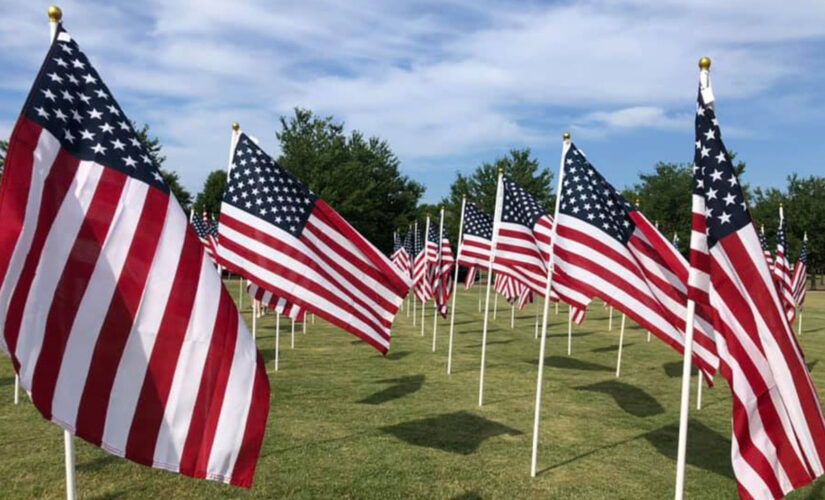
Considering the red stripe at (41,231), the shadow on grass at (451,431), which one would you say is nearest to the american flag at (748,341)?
the red stripe at (41,231)

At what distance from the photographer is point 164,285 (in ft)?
15.3

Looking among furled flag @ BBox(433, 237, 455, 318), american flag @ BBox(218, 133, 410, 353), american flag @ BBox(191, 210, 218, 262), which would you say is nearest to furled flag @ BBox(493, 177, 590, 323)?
american flag @ BBox(218, 133, 410, 353)

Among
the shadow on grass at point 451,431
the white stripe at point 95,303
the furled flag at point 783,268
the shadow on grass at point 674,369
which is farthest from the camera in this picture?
the furled flag at point 783,268

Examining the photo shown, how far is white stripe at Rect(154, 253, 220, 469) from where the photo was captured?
179 inches

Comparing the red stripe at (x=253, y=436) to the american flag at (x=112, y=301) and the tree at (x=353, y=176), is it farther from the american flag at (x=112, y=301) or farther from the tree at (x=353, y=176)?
the tree at (x=353, y=176)

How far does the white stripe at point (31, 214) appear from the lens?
4.03m

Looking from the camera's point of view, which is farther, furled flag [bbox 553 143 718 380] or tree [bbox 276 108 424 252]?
tree [bbox 276 108 424 252]

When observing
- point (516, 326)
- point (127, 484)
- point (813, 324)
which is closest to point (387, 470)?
point (127, 484)

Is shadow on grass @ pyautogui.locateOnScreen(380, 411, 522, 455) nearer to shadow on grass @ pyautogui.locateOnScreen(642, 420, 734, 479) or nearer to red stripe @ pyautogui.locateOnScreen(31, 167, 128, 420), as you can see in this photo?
shadow on grass @ pyautogui.locateOnScreen(642, 420, 734, 479)

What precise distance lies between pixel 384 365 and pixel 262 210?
9.62m

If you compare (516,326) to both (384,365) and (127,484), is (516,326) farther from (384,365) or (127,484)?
(127,484)

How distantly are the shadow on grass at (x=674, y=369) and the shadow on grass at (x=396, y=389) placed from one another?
22.0 ft

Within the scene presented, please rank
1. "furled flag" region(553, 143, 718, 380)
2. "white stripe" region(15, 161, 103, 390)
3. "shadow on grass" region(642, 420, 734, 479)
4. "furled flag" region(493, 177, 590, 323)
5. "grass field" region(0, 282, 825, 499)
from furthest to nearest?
"furled flag" region(493, 177, 590, 323), "shadow on grass" region(642, 420, 734, 479), "grass field" region(0, 282, 825, 499), "furled flag" region(553, 143, 718, 380), "white stripe" region(15, 161, 103, 390)

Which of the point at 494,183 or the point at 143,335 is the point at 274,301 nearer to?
the point at 143,335
